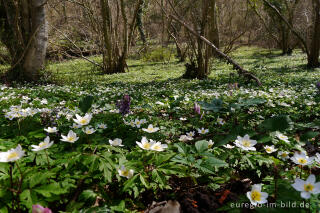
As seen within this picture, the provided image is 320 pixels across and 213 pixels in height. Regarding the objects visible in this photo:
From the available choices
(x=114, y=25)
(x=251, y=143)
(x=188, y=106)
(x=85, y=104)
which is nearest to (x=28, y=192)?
(x=85, y=104)

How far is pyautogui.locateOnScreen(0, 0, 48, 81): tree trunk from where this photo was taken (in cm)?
789

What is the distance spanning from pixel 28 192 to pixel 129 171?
0.57 meters

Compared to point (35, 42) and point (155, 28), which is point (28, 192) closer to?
point (35, 42)

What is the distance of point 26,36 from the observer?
8086mm

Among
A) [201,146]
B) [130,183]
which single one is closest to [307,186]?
[201,146]

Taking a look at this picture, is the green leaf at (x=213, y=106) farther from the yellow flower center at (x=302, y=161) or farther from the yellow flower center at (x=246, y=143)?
the yellow flower center at (x=302, y=161)

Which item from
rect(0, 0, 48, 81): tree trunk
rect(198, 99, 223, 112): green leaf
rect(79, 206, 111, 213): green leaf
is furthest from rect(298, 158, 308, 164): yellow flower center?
rect(0, 0, 48, 81): tree trunk

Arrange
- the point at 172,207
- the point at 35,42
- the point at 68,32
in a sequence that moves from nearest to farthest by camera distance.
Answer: the point at 172,207
the point at 35,42
the point at 68,32

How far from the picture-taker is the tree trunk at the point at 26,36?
25.9ft

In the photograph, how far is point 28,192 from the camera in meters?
1.11

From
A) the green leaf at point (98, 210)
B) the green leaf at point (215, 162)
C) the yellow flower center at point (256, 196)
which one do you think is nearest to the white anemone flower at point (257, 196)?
the yellow flower center at point (256, 196)

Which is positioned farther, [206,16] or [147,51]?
[147,51]

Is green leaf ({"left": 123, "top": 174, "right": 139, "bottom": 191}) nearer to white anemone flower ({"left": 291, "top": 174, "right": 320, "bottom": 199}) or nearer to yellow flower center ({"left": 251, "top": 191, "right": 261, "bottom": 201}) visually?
yellow flower center ({"left": 251, "top": 191, "right": 261, "bottom": 201})

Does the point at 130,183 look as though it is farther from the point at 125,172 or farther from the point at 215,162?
the point at 215,162
